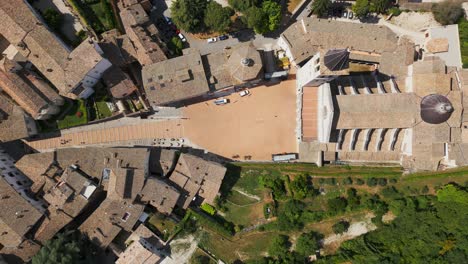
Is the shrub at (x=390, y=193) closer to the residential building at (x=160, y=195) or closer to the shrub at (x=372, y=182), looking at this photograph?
the shrub at (x=372, y=182)

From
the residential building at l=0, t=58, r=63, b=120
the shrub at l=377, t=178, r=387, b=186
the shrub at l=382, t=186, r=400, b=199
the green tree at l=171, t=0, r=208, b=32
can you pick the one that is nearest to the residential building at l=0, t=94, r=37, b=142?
the residential building at l=0, t=58, r=63, b=120

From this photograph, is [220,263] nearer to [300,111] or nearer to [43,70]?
[300,111]

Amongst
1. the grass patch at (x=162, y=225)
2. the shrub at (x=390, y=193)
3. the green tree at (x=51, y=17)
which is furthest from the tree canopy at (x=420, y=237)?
the green tree at (x=51, y=17)

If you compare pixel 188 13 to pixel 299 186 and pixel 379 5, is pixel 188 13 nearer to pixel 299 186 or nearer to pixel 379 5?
pixel 379 5

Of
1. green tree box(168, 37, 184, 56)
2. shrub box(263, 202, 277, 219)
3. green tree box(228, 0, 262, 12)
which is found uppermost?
green tree box(228, 0, 262, 12)

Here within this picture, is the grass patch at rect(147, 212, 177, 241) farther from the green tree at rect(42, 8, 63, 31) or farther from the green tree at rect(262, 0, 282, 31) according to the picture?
the green tree at rect(262, 0, 282, 31)

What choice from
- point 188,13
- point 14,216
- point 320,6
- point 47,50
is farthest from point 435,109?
point 14,216
